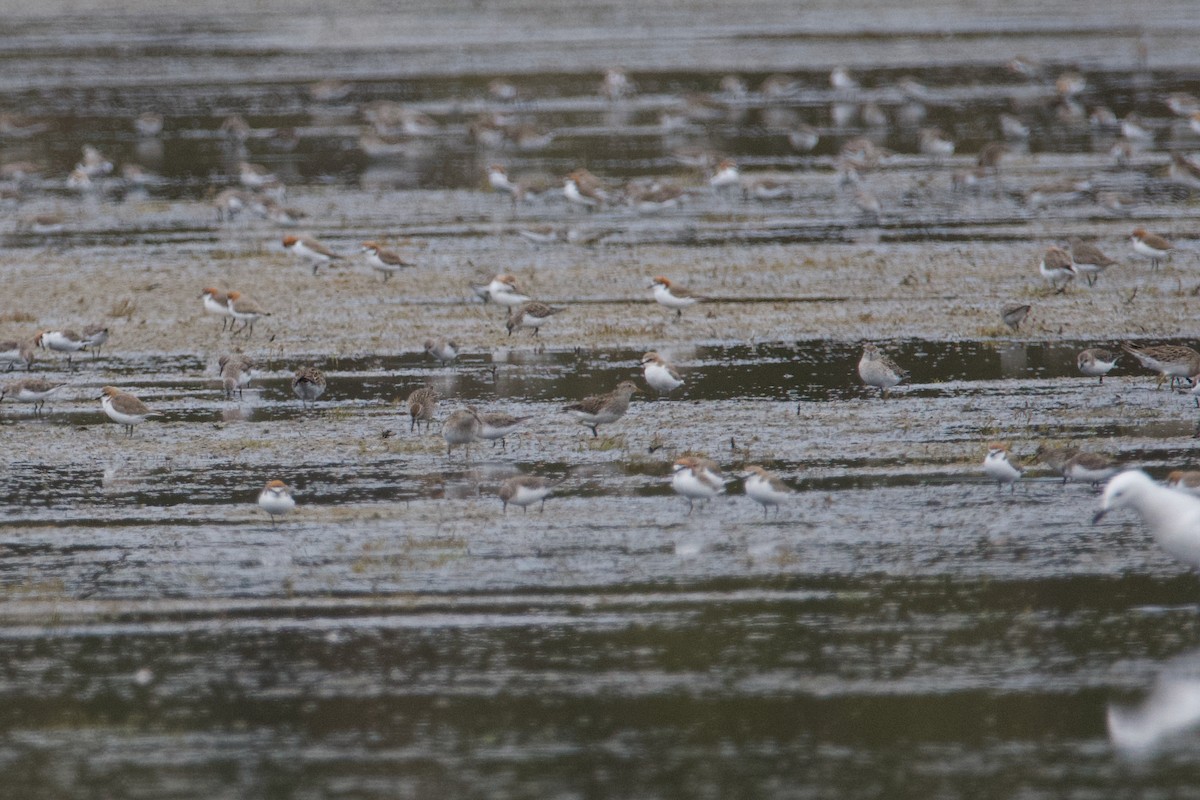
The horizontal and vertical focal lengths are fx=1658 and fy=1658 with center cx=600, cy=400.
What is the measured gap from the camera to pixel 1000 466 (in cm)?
1272

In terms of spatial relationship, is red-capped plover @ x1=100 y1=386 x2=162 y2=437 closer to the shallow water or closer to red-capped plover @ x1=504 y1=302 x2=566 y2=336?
the shallow water

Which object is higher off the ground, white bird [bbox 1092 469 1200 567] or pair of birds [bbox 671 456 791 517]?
pair of birds [bbox 671 456 791 517]

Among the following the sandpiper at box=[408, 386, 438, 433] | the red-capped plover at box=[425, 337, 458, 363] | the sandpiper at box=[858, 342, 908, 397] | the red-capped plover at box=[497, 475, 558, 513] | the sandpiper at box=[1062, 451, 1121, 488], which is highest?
the red-capped plover at box=[425, 337, 458, 363]

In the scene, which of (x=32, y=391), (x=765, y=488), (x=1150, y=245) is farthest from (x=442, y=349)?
(x=1150, y=245)

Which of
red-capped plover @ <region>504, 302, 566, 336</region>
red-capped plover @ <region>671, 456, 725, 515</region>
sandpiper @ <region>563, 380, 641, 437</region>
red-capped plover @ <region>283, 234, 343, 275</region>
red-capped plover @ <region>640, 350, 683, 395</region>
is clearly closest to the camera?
red-capped plover @ <region>671, 456, 725, 515</region>

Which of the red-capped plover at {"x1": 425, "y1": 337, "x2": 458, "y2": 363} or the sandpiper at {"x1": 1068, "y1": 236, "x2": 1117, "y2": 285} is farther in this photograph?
the sandpiper at {"x1": 1068, "y1": 236, "x2": 1117, "y2": 285}

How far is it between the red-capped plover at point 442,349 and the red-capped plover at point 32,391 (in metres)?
3.81

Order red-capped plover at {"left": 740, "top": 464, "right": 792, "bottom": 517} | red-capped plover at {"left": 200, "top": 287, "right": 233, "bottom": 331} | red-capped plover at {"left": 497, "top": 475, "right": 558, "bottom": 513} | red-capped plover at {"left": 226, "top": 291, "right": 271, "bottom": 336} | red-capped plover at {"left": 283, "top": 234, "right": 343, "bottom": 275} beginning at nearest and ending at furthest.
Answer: red-capped plover at {"left": 740, "top": 464, "right": 792, "bottom": 517}, red-capped plover at {"left": 497, "top": 475, "right": 558, "bottom": 513}, red-capped plover at {"left": 226, "top": 291, "right": 271, "bottom": 336}, red-capped plover at {"left": 200, "top": 287, "right": 233, "bottom": 331}, red-capped plover at {"left": 283, "top": 234, "right": 343, "bottom": 275}

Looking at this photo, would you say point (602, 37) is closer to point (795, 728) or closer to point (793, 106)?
point (793, 106)

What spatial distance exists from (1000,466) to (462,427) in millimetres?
4513

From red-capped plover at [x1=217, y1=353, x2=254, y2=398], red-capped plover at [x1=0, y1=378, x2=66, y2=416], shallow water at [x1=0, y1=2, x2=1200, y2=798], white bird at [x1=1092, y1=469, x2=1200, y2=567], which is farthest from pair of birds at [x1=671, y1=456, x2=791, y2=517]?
red-capped plover at [x1=0, y1=378, x2=66, y2=416]

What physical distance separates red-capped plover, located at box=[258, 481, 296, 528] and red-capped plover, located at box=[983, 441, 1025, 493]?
17.6ft

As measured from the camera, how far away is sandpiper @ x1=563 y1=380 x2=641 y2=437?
14.6 m

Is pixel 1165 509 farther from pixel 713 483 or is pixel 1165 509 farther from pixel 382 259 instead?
pixel 382 259
